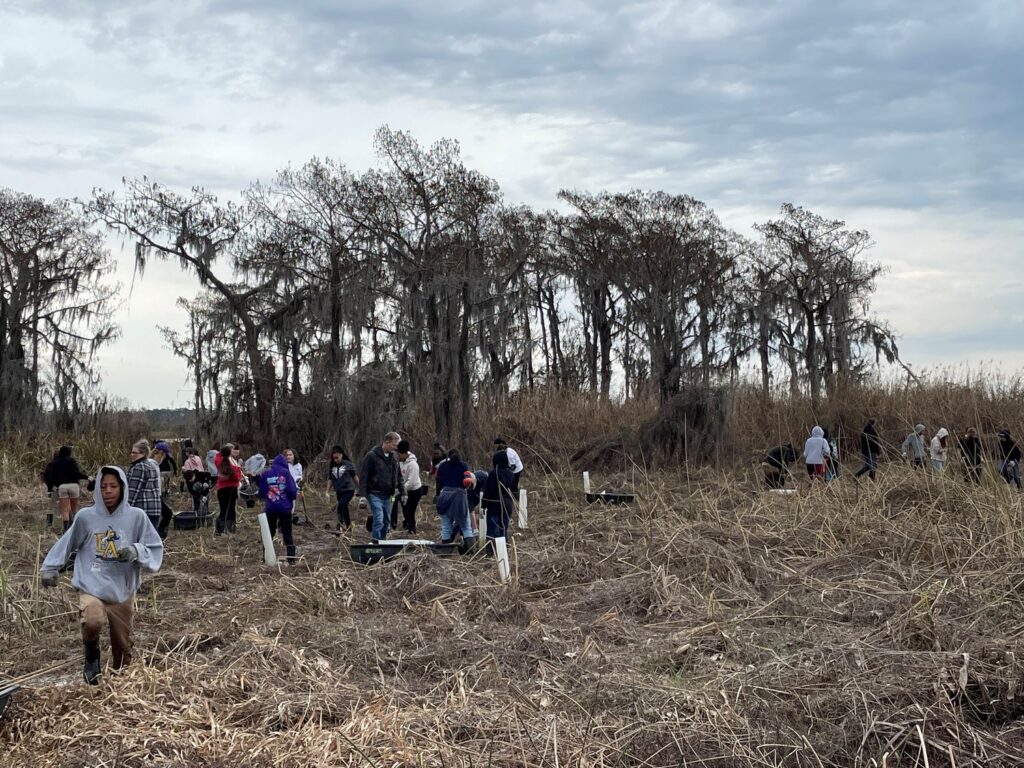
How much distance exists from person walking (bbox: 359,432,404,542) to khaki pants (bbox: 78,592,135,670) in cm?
652

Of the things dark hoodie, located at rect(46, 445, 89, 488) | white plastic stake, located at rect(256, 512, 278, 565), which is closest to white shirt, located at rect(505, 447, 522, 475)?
white plastic stake, located at rect(256, 512, 278, 565)

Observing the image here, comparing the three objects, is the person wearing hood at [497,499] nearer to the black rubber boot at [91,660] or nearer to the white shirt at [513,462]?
the white shirt at [513,462]

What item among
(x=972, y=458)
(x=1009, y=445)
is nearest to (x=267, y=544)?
(x=972, y=458)

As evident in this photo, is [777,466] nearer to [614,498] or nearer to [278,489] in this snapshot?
[614,498]

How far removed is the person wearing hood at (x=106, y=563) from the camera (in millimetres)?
6645

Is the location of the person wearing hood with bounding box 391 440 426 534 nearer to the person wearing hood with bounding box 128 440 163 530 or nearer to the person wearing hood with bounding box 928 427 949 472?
the person wearing hood with bounding box 128 440 163 530

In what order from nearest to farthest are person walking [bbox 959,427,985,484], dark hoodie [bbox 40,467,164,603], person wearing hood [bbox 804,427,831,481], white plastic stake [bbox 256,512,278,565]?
dark hoodie [bbox 40,467,164,603]
white plastic stake [bbox 256,512,278,565]
person walking [bbox 959,427,985,484]
person wearing hood [bbox 804,427,831,481]

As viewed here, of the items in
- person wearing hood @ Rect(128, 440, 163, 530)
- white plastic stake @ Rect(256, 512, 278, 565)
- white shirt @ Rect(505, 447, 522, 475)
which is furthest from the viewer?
white shirt @ Rect(505, 447, 522, 475)

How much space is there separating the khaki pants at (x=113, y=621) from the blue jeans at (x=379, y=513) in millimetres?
6537

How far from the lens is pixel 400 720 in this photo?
219 inches

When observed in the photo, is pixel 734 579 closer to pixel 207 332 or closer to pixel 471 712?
pixel 471 712

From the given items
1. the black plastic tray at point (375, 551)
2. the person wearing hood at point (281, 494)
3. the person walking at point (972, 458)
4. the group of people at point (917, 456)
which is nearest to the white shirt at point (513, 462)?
the black plastic tray at point (375, 551)

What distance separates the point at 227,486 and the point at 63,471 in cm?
249

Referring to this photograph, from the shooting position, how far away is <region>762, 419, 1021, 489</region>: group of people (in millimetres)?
13391
